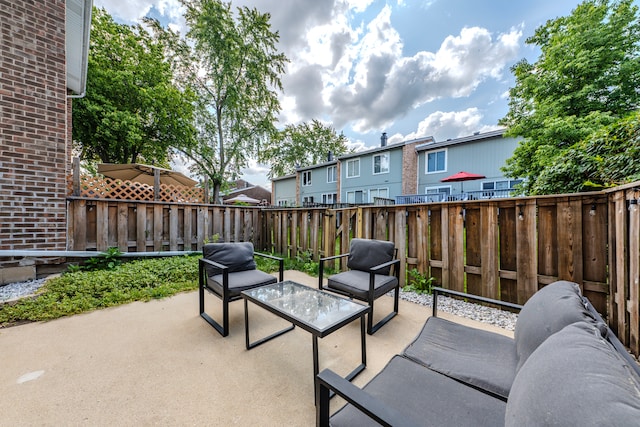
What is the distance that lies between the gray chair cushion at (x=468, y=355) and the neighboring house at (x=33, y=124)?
5.57 meters

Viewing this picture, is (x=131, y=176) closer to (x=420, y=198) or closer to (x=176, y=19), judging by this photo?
(x=176, y=19)

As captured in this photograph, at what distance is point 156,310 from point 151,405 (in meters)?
1.73

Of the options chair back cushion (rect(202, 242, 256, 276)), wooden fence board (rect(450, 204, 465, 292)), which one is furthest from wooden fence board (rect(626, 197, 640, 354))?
chair back cushion (rect(202, 242, 256, 276))

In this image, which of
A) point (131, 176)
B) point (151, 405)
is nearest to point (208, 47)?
point (131, 176)

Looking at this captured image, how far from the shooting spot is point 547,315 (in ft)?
3.75

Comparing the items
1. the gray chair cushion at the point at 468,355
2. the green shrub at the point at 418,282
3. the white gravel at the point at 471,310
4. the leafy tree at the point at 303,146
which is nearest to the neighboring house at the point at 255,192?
the leafy tree at the point at 303,146

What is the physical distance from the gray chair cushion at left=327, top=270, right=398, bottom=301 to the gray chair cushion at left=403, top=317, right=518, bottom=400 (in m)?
0.79

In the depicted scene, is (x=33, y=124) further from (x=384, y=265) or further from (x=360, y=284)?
(x=384, y=265)

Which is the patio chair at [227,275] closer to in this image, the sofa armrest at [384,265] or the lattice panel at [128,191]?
the sofa armrest at [384,265]

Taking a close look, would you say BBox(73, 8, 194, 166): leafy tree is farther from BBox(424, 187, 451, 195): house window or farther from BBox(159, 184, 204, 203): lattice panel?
BBox(424, 187, 451, 195): house window

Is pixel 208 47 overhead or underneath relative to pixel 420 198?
overhead

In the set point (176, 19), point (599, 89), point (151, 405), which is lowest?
point (151, 405)

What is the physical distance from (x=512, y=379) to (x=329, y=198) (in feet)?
54.7

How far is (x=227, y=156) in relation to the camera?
10859 millimetres
